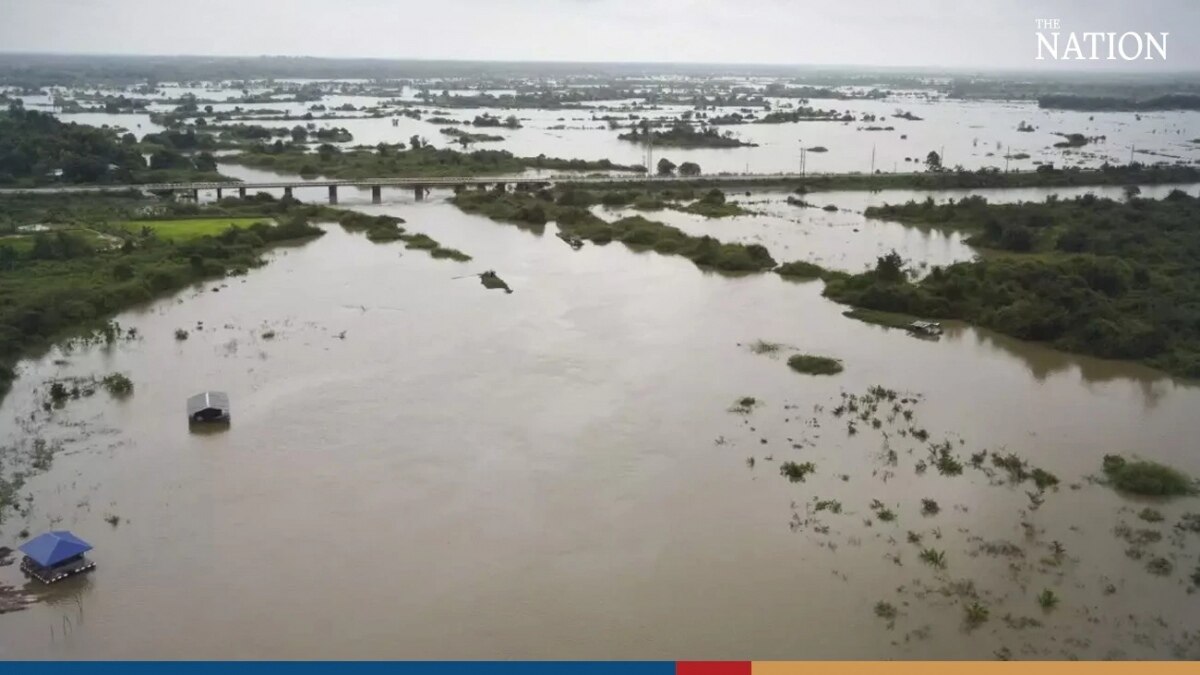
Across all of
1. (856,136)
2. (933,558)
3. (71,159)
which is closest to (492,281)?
(933,558)

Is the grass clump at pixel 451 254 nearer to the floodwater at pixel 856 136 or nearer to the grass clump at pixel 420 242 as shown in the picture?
the grass clump at pixel 420 242

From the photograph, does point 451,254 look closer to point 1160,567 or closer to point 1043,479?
point 1043,479

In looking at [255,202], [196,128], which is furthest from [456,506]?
[196,128]

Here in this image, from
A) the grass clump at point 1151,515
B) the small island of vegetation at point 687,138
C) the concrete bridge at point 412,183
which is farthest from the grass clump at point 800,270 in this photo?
the small island of vegetation at point 687,138

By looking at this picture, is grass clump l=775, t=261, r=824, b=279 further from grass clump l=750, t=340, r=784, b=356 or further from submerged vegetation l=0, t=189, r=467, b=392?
submerged vegetation l=0, t=189, r=467, b=392

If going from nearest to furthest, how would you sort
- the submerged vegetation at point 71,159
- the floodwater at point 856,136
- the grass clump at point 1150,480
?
the grass clump at point 1150,480, the submerged vegetation at point 71,159, the floodwater at point 856,136

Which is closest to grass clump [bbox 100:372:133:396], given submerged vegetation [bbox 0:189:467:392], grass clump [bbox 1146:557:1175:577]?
submerged vegetation [bbox 0:189:467:392]
